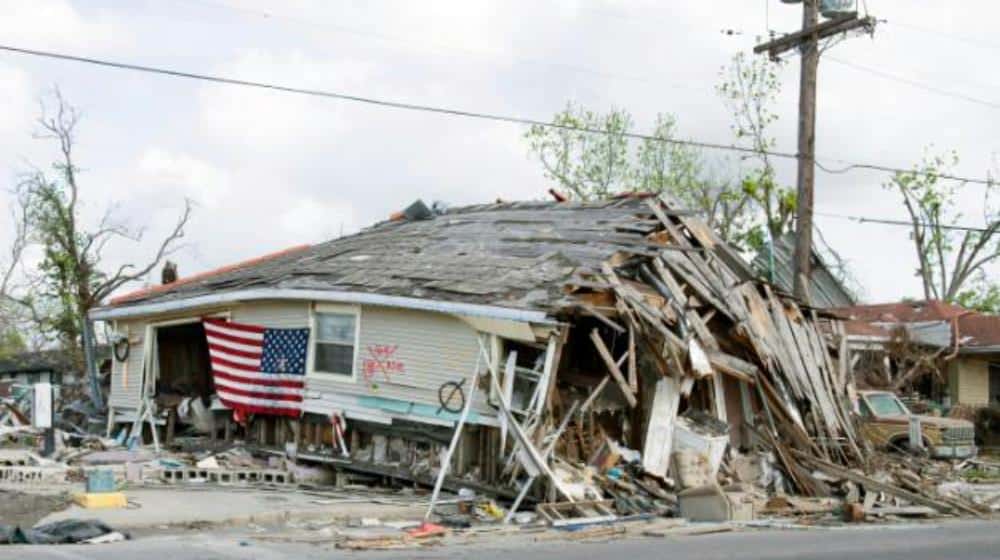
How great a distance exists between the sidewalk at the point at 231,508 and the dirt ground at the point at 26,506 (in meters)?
0.16

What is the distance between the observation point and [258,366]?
2016 cm

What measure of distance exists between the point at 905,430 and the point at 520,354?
11300 mm

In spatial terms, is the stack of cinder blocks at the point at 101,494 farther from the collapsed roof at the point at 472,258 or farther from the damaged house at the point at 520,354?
the collapsed roof at the point at 472,258

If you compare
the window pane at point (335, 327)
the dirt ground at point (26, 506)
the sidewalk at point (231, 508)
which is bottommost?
the sidewalk at point (231, 508)

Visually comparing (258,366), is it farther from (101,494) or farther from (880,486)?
(880,486)

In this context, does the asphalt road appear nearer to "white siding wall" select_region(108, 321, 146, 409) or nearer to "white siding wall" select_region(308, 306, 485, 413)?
"white siding wall" select_region(308, 306, 485, 413)

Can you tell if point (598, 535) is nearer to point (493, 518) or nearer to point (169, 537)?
point (493, 518)

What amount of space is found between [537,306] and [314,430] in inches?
203

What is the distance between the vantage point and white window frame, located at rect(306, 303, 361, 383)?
18766 millimetres

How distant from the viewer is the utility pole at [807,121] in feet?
74.6

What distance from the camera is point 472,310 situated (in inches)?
656

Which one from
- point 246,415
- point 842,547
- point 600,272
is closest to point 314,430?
point 246,415

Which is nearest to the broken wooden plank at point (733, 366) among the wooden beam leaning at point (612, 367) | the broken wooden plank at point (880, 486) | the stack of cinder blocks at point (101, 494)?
the broken wooden plank at point (880, 486)

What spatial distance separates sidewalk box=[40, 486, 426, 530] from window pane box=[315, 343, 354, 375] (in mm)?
2554
